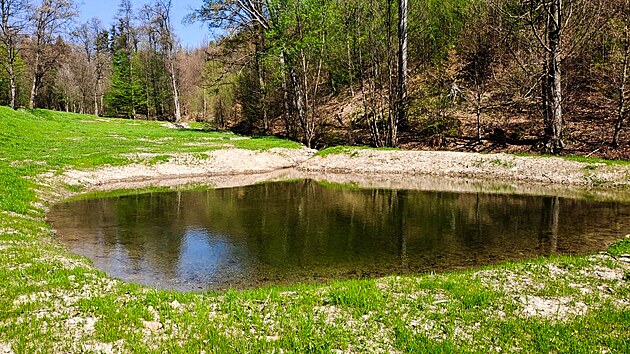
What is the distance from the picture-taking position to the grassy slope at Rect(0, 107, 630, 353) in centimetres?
578

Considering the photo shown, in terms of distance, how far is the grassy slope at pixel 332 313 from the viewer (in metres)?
5.78

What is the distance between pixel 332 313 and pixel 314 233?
669 centimetres

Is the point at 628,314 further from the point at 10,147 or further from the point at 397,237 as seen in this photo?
the point at 10,147

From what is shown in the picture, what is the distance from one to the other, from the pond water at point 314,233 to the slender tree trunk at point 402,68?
596 inches

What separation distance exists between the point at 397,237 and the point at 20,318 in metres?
9.45

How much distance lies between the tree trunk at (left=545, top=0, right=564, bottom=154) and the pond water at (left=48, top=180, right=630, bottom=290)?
8.47 m

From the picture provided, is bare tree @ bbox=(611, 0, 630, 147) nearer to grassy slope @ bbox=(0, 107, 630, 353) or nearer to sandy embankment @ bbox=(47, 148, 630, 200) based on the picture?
sandy embankment @ bbox=(47, 148, 630, 200)

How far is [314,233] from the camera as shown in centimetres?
1348

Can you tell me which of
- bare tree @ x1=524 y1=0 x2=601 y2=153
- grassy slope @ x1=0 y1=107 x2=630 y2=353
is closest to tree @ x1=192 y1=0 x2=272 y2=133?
bare tree @ x1=524 y1=0 x2=601 y2=153

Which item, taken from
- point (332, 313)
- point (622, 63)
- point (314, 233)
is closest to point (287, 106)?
point (622, 63)

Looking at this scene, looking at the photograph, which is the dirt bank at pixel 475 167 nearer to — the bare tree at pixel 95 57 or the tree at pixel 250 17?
the tree at pixel 250 17

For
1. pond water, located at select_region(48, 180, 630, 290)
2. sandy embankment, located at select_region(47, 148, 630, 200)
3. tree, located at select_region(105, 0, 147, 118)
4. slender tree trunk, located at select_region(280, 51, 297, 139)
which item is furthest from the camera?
tree, located at select_region(105, 0, 147, 118)

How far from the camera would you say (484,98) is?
34000 millimetres

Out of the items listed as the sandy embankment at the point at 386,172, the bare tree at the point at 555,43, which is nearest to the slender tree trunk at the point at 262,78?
the sandy embankment at the point at 386,172
